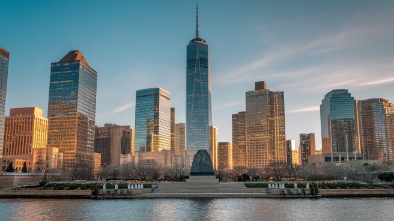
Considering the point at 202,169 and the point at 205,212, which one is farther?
the point at 202,169

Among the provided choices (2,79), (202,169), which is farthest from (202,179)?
(2,79)

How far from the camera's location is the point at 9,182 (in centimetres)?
9100

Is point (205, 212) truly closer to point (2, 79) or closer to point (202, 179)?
point (202, 179)

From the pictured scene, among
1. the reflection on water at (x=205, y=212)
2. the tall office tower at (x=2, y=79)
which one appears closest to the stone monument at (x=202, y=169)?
the reflection on water at (x=205, y=212)

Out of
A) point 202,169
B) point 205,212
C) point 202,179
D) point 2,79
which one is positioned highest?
point 2,79

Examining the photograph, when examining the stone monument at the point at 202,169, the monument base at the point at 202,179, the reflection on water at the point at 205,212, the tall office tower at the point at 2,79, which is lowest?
the reflection on water at the point at 205,212

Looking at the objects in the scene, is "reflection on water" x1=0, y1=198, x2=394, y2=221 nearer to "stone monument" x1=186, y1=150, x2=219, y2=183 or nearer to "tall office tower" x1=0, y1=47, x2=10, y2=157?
"stone monument" x1=186, y1=150, x2=219, y2=183

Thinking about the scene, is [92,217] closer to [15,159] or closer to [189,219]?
[189,219]

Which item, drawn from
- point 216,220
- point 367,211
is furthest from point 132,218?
point 367,211

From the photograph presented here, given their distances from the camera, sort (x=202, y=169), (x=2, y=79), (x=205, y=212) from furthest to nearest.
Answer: (x=2, y=79) → (x=202, y=169) → (x=205, y=212)

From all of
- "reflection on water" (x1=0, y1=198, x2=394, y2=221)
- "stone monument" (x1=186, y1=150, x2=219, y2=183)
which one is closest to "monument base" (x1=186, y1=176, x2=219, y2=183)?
"stone monument" (x1=186, y1=150, x2=219, y2=183)

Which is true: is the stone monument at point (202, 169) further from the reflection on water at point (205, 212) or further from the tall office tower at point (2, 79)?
the tall office tower at point (2, 79)

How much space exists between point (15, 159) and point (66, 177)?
83.1 metres

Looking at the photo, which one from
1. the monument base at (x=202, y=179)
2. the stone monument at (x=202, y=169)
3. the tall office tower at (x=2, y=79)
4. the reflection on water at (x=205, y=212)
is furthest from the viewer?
the tall office tower at (x=2, y=79)
